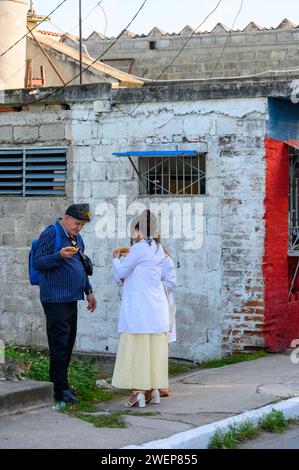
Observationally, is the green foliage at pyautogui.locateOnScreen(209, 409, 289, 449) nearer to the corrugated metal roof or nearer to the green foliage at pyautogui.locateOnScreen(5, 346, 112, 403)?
the green foliage at pyautogui.locateOnScreen(5, 346, 112, 403)

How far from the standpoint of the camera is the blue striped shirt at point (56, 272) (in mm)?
8859

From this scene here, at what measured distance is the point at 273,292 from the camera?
12070 mm

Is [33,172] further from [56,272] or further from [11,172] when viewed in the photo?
[56,272]

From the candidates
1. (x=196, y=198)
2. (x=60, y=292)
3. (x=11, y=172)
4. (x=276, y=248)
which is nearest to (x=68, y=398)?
(x=60, y=292)

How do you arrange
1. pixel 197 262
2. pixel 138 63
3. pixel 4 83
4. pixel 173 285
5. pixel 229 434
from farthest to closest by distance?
pixel 138 63 < pixel 4 83 < pixel 197 262 < pixel 173 285 < pixel 229 434

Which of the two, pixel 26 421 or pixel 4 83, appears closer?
pixel 26 421

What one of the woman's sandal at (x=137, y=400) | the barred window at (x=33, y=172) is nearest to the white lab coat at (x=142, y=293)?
the woman's sandal at (x=137, y=400)

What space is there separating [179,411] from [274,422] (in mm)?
877

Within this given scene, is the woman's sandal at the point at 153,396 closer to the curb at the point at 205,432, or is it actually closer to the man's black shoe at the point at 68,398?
the man's black shoe at the point at 68,398

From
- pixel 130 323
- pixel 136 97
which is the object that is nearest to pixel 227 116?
pixel 136 97

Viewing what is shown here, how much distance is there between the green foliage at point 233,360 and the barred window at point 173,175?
2.00 metres

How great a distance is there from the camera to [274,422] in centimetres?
832
